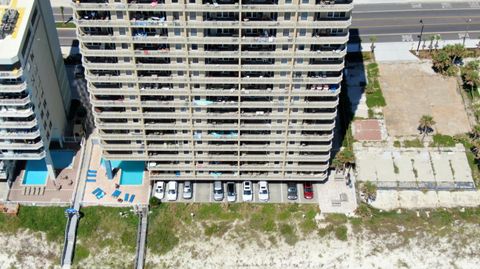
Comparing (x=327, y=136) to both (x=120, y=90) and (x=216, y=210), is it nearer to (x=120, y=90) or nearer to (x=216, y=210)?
(x=216, y=210)

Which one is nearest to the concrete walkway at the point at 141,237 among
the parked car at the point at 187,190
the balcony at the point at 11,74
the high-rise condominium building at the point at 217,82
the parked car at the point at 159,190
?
the parked car at the point at 159,190

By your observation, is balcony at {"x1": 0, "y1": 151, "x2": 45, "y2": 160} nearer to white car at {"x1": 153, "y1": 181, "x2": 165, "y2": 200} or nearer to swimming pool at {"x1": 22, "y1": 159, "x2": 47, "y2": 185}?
swimming pool at {"x1": 22, "y1": 159, "x2": 47, "y2": 185}

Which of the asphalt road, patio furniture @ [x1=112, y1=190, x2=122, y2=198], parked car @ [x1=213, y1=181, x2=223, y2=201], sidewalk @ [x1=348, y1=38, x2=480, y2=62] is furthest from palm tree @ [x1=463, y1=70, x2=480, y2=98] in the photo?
patio furniture @ [x1=112, y1=190, x2=122, y2=198]

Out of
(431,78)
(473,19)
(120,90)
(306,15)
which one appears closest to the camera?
(306,15)

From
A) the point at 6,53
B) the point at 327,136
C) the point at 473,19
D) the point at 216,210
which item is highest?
the point at 473,19

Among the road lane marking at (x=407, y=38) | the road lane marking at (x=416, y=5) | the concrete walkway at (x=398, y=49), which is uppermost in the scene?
the road lane marking at (x=416, y=5)

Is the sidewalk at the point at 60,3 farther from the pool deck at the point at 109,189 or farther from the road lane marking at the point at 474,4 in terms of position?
the road lane marking at the point at 474,4

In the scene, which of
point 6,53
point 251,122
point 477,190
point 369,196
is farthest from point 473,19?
point 6,53
